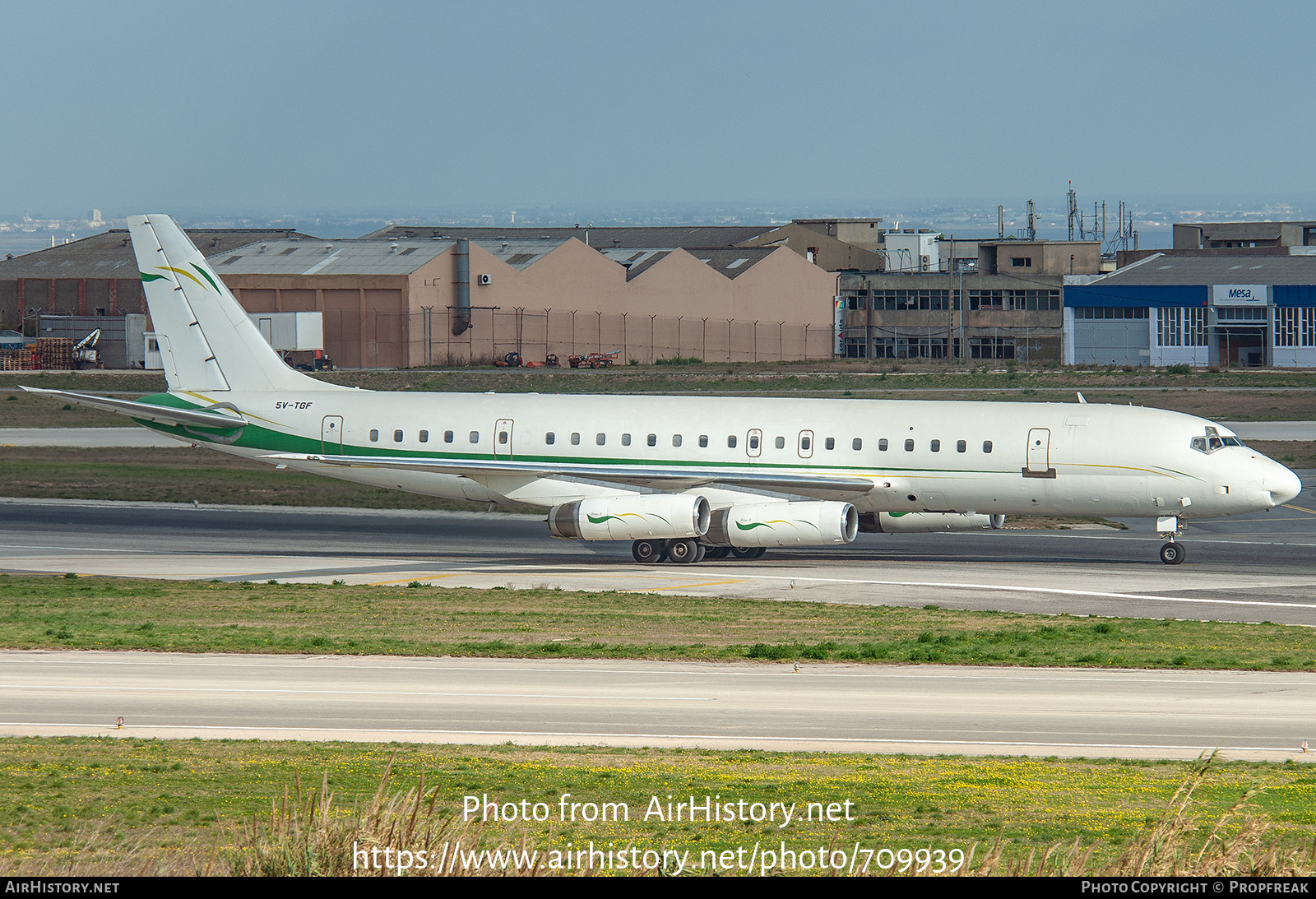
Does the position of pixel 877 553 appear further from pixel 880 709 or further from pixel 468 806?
pixel 468 806

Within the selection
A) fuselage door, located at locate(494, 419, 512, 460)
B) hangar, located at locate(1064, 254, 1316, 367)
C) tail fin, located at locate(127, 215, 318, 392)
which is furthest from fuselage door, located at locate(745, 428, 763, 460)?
hangar, located at locate(1064, 254, 1316, 367)

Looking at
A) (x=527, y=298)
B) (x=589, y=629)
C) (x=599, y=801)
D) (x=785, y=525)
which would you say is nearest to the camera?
(x=599, y=801)

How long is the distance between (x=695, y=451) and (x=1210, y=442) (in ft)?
42.9

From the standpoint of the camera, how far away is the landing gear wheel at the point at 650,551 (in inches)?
1526

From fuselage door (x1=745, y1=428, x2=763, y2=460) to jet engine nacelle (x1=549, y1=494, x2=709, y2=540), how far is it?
6.25ft

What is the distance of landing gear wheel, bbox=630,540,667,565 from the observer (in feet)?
127

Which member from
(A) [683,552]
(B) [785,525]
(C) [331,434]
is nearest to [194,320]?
(C) [331,434]

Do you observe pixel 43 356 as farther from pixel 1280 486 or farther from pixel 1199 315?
pixel 1280 486

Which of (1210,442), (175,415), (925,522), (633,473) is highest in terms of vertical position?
(175,415)

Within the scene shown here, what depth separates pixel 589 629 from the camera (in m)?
27.5

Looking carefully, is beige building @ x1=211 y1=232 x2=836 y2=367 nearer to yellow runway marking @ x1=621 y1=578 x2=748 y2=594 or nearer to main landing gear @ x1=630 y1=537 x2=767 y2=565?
main landing gear @ x1=630 y1=537 x2=767 y2=565

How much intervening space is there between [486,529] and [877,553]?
12.7m

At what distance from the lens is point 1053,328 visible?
139375 mm
